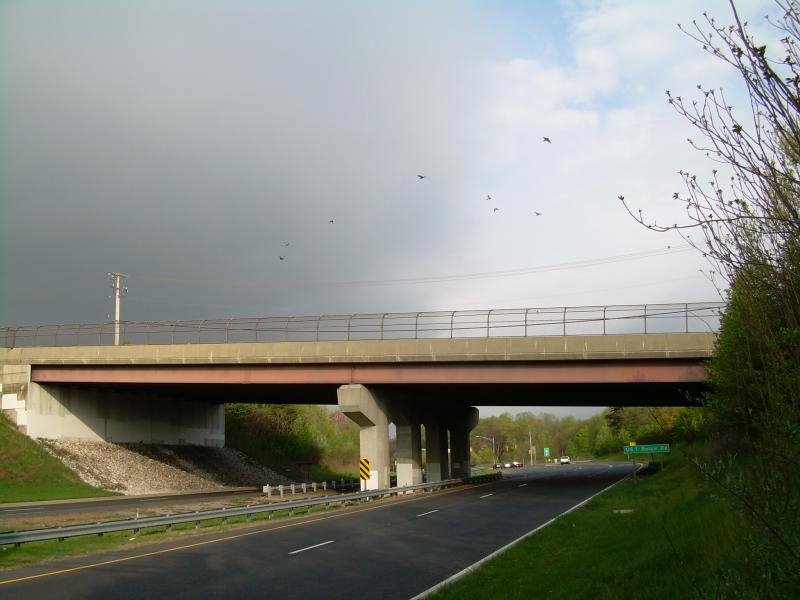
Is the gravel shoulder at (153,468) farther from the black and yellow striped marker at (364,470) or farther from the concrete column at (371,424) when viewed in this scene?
the concrete column at (371,424)

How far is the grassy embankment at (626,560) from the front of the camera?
925cm

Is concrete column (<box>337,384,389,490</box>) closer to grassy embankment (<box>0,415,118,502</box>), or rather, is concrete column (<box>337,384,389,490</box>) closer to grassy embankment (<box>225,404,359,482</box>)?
grassy embankment (<box>0,415,118,502</box>)

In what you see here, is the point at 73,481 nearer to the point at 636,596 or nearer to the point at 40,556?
the point at 40,556

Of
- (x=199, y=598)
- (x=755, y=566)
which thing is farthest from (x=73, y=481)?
(x=755, y=566)

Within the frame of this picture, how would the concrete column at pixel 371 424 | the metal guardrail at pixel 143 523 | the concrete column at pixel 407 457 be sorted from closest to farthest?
the metal guardrail at pixel 143 523
the concrete column at pixel 371 424
the concrete column at pixel 407 457

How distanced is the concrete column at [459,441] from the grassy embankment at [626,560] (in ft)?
142

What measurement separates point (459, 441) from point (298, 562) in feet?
159

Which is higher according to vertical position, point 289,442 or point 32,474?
point 32,474

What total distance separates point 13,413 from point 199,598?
140ft

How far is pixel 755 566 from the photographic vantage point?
5.95 metres

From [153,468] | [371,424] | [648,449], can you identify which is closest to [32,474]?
[153,468]

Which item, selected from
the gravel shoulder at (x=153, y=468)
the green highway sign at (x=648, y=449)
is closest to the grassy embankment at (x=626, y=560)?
the green highway sign at (x=648, y=449)

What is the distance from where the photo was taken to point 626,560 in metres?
13.3

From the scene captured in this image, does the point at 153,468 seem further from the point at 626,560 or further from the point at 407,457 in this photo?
the point at 626,560
